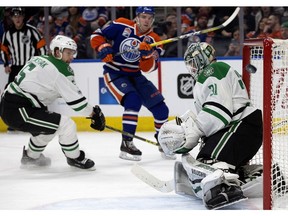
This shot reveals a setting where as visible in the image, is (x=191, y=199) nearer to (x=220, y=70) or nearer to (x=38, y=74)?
(x=220, y=70)

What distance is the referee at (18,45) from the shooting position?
6660 millimetres

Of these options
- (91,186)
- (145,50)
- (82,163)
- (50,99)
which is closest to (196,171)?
(91,186)

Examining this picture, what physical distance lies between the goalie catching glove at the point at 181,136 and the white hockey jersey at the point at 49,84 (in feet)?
3.43

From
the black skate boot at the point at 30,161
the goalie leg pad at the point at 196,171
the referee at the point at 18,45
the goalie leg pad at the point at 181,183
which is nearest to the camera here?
the goalie leg pad at the point at 196,171

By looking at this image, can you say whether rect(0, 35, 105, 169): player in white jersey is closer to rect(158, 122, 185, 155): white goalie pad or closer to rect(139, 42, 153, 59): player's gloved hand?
rect(139, 42, 153, 59): player's gloved hand

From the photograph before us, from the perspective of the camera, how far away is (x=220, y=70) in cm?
340

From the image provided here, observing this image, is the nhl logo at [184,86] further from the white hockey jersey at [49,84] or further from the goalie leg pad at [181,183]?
the goalie leg pad at [181,183]

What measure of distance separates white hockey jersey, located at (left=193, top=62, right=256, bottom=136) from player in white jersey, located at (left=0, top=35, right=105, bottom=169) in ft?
3.63

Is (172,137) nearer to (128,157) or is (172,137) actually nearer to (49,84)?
(49,84)

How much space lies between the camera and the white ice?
11.4 feet

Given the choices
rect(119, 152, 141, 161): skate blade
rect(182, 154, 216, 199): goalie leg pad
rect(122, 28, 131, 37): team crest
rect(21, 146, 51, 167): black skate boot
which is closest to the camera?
rect(182, 154, 216, 199): goalie leg pad

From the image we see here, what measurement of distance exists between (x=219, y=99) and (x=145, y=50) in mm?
1719

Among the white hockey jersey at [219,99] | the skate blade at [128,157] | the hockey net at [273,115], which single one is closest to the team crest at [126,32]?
the skate blade at [128,157]

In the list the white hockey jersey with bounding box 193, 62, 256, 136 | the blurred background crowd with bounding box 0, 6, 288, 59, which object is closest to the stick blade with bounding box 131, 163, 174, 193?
the white hockey jersey with bounding box 193, 62, 256, 136
